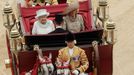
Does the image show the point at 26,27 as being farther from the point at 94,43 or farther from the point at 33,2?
the point at 94,43

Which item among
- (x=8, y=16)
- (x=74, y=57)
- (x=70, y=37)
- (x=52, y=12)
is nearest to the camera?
(x=70, y=37)

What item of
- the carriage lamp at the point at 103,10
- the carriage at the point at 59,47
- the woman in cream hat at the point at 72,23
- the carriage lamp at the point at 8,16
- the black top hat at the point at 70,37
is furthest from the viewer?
the carriage lamp at the point at 103,10

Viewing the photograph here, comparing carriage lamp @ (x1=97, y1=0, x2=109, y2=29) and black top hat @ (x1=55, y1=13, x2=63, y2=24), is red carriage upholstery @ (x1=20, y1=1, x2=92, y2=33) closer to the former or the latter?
carriage lamp @ (x1=97, y1=0, x2=109, y2=29)

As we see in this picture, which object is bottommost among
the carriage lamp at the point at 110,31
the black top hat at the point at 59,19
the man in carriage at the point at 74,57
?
the man in carriage at the point at 74,57

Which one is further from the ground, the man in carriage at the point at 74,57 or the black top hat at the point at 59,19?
the black top hat at the point at 59,19

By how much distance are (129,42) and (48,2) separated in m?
1.79

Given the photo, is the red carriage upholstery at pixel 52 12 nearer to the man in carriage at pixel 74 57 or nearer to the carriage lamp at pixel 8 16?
the carriage lamp at pixel 8 16

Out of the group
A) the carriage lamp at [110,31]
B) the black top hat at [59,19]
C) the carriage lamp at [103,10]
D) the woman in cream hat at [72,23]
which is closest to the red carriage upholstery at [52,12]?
the carriage lamp at [103,10]

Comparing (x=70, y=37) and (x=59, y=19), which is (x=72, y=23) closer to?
(x=59, y=19)

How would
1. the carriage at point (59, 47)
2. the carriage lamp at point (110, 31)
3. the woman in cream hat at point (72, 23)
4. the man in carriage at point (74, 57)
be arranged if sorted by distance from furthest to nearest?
the woman in cream hat at point (72, 23)
the carriage lamp at point (110, 31)
the carriage at point (59, 47)
the man in carriage at point (74, 57)

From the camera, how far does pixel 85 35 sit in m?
6.16

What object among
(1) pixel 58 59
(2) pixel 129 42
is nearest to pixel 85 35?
(1) pixel 58 59

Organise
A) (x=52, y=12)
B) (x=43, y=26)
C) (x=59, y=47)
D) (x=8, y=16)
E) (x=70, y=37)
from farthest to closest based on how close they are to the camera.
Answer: (x=52, y=12) < (x=8, y=16) < (x=43, y=26) < (x=59, y=47) < (x=70, y=37)

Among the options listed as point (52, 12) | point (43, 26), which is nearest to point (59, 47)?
point (43, 26)
